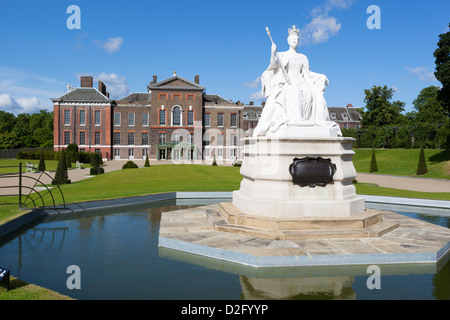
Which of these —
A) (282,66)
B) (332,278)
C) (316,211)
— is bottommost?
(332,278)

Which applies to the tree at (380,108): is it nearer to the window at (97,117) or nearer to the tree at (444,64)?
the tree at (444,64)

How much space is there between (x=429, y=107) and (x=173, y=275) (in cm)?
6803

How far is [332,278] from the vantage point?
522 cm

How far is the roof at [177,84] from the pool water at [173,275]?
51.5 m

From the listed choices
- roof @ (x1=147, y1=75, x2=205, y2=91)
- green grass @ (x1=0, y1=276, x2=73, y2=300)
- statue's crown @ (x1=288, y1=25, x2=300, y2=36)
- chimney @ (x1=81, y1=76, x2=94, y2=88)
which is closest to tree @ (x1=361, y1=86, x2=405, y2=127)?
roof @ (x1=147, y1=75, x2=205, y2=91)

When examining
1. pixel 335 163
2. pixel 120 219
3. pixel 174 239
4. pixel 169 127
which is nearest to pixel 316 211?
pixel 335 163

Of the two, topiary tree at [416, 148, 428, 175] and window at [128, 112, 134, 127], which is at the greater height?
window at [128, 112, 134, 127]

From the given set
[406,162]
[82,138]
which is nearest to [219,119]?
[82,138]

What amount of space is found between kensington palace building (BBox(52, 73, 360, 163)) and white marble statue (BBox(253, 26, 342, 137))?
4760 centimetres

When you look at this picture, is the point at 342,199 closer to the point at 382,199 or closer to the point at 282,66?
the point at 282,66

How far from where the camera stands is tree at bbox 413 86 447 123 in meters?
58.0

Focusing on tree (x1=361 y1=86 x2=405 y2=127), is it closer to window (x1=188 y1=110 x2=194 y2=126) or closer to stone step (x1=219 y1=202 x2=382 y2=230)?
window (x1=188 y1=110 x2=194 y2=126)

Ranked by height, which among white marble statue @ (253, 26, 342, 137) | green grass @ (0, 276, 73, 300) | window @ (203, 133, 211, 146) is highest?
window @ (203, 133, 211, 146)

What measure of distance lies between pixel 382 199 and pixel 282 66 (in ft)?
27.6
